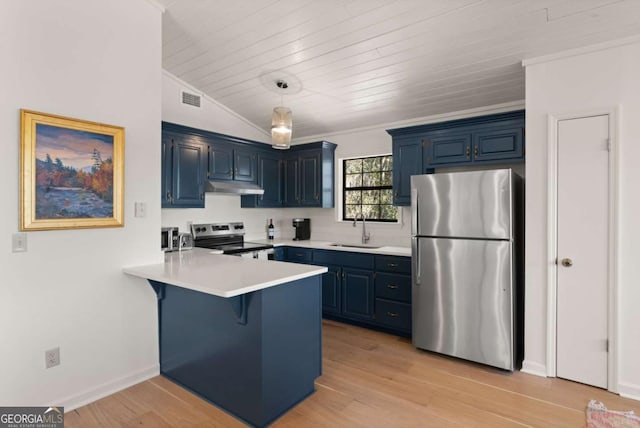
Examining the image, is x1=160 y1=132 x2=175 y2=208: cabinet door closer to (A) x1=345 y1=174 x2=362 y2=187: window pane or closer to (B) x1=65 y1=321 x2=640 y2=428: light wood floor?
(B) x1=65 y1=321 x2=640 y2=428: light wood floor

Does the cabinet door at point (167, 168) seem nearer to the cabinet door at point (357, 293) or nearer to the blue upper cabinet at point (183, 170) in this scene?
the blue upper cabinet at point (183, 170)

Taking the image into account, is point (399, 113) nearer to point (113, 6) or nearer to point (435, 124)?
point (435, 124)

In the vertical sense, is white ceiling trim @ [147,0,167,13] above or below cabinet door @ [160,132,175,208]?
above

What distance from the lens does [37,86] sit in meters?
2.21

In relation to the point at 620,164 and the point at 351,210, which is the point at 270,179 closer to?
the point at 351,210

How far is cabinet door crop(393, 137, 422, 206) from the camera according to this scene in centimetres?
381

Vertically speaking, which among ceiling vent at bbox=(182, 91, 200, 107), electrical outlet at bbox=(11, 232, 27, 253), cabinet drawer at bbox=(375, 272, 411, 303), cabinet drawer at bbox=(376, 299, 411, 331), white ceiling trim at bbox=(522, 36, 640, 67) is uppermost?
ceiling vent at bbox=(182, 91, 200, 107)

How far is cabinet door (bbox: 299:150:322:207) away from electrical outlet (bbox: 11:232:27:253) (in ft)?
10.1

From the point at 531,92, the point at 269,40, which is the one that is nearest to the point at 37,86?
the point at 269,40

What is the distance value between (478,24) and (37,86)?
300 centimetres

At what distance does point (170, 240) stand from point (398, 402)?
2.60m

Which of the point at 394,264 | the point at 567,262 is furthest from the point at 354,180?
the point at 567,262

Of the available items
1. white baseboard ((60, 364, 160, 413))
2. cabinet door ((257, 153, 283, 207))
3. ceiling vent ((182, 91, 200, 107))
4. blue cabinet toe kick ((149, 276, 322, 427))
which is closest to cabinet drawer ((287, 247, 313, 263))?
cabinet door ((257, 153, 283, 207))

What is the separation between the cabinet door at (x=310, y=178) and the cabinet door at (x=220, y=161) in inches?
39.4
